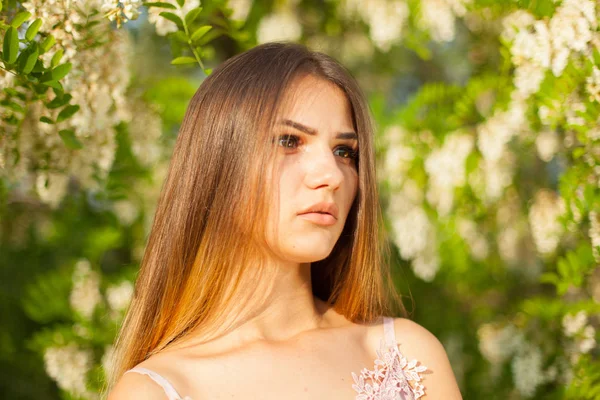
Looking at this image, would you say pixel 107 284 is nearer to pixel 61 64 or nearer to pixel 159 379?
pixel 61 64

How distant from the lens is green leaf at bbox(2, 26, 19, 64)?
1.78 m

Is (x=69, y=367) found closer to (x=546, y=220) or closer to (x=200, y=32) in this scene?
(x=200, y=32)

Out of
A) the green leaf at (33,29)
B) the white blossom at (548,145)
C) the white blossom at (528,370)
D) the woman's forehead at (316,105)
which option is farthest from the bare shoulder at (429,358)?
the white blossom at (528,370)

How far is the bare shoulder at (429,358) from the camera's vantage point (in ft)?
5.95

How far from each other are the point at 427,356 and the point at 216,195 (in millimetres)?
638

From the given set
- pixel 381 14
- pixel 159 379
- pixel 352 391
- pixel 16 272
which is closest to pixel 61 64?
pixel 159 379

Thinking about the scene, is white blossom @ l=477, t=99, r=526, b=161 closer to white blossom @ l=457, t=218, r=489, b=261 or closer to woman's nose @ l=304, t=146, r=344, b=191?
white blossom @ l=457, t=218, r=489, b=261

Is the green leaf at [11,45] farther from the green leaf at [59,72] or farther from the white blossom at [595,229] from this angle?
the white blossom at [595,229]

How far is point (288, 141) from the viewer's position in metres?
1.70

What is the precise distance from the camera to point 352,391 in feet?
5.65

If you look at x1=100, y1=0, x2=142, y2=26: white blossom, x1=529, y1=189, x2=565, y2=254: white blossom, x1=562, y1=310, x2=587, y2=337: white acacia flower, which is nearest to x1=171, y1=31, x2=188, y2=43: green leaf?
x1=100, y1=0, x2=142, y2=26: white blossom

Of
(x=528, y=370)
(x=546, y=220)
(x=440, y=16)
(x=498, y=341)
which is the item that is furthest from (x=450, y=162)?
(x=528, y=370)

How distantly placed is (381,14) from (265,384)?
8.41 feet

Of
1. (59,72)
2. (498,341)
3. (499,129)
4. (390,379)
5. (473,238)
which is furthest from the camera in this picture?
(473,238)
